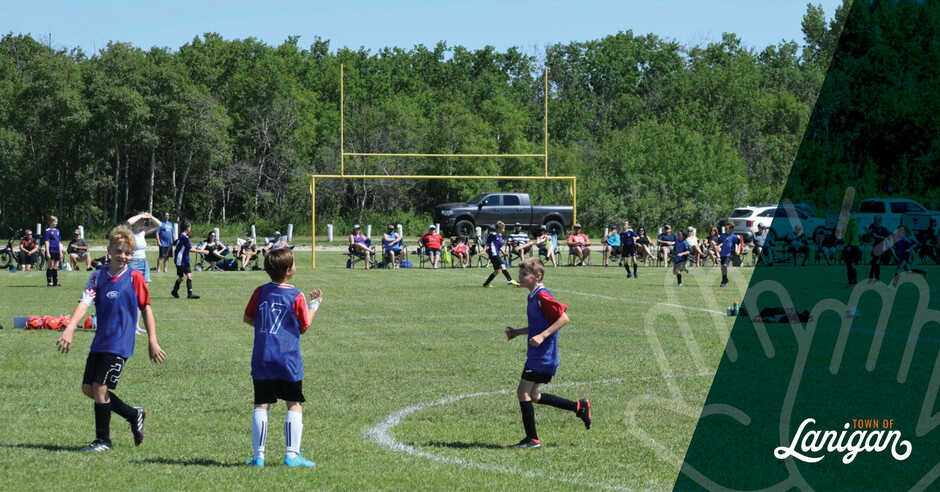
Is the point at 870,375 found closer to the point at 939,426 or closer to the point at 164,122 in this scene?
the point at 939,426

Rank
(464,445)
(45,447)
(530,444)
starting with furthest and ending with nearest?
(464,445) → (530,444) → (45,447)

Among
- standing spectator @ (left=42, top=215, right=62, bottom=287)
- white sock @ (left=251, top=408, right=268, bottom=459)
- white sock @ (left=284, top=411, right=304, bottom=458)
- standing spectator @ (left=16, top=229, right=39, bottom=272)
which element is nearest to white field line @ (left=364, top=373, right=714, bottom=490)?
white sock @ (left=284, top=411, right=304, bottom=458)

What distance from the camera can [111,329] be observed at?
8.04 metres

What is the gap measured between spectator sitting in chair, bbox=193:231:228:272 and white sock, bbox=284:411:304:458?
1076 inches

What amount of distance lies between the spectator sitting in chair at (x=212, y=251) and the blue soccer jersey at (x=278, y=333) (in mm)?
27359

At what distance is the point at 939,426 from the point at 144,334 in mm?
10916

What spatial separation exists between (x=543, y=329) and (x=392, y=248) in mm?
28190

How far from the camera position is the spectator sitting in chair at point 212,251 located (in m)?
34.4

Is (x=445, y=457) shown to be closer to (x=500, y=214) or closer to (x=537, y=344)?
(x=537, y=344)

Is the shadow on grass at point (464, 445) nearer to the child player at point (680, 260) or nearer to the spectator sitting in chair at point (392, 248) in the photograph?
the child player at point (680, 260)

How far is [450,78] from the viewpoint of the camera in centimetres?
9294

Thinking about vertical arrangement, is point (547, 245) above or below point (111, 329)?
below

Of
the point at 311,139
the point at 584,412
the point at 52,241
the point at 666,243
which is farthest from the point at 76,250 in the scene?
the point at 311,139

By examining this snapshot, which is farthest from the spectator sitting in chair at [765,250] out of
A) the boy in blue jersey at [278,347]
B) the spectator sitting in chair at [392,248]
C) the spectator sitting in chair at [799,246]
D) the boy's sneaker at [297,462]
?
the boy in blue jersey at [278,347]
